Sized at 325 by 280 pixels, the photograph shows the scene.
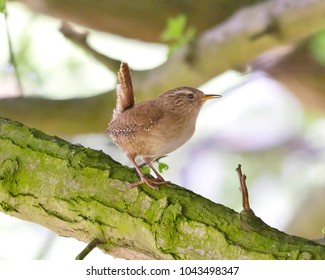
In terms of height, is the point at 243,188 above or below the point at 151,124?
below

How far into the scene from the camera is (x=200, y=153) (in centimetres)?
290

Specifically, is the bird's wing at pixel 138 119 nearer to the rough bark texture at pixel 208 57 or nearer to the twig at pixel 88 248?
the twig at pixel 88 248

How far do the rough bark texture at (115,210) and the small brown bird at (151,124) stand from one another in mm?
102

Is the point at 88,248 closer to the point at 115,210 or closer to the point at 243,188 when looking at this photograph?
the point at 115,210

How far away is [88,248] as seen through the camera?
1.04 metres

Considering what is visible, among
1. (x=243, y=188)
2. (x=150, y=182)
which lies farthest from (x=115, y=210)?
(x=243, y=188)

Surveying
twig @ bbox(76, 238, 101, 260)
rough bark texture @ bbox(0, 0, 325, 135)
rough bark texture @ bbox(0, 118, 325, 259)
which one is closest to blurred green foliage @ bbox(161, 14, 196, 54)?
rough bark texture @ bbox(0, 0, 325, 135)

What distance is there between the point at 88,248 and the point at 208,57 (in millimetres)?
1054

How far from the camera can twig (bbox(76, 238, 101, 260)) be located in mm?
1020

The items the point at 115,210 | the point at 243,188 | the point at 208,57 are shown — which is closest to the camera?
the point at 243,188

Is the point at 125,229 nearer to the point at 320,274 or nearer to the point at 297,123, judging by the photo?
the point at 320,274

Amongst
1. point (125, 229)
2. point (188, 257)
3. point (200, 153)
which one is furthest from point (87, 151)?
point (200, 153)

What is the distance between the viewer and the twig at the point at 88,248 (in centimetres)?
102

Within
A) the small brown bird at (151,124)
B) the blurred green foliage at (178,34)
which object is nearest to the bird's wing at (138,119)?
the small brown bird at (151,124)
